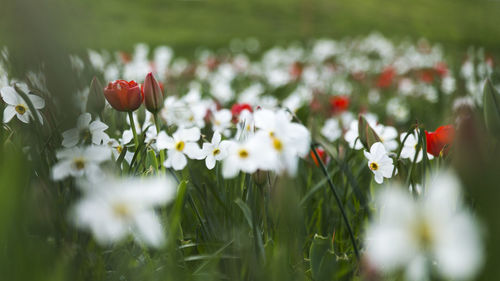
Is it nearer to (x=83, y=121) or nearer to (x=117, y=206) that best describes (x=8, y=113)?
(x=83, y=121)

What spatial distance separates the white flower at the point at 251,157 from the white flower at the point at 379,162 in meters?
0.26

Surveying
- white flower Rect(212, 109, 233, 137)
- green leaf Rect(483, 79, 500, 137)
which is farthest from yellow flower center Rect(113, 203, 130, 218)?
white flower Rect(212, 109, 233, 137)

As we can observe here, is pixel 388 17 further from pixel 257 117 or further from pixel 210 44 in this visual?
pixel 257 117

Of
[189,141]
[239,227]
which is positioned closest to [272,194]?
[239,227]

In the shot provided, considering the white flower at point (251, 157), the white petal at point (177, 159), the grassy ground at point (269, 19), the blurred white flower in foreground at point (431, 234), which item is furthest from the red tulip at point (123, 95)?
the grassy ground at point (269, 19)

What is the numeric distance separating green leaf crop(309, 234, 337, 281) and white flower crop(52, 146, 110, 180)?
0.35 m

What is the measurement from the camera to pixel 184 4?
12531 millimetres

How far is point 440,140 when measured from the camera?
2.66ft

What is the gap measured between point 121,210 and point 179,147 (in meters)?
0.39

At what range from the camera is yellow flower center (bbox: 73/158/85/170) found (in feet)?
1.88

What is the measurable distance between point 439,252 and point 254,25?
10.9 m

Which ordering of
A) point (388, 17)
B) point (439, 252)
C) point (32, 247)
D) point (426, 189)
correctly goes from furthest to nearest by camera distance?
1. point (388, 17)
2. point (426, 189)
3. point (32, 247)
4. point (439, 252)

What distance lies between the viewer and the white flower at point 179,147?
A: 0.77 metres

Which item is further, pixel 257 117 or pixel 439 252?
pixel 257 117
